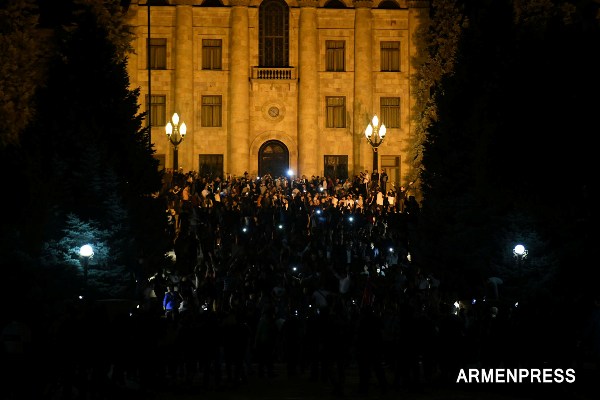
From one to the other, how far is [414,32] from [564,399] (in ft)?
146

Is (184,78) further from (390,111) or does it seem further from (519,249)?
(519,249)

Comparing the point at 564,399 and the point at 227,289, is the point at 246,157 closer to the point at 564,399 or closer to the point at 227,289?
the point at 227,289

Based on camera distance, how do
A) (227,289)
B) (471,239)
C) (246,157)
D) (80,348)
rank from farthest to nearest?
(246,157)
(471,239)
(227,289)
(80,348)

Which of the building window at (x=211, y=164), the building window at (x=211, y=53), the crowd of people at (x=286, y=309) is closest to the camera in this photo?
the crowd of people at (x=286, y=309)

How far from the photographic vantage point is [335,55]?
62.1 meters

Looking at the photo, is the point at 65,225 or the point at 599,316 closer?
the point at 599,316

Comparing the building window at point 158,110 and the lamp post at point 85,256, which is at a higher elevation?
the building window at point 158,110

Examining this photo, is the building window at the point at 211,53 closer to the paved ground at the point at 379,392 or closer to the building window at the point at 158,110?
the building window at the point at 158,110

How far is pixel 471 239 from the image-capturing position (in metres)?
34.0

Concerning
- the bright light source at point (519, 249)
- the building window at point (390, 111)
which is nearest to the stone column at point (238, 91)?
the building window at point (390, 111)

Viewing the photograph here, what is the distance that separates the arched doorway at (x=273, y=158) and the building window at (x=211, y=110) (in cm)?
279

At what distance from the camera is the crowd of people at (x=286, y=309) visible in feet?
67.6

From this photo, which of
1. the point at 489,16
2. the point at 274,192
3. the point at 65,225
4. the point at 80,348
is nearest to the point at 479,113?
the point at 489,16

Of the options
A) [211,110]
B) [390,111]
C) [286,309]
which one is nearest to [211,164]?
[211,110]
